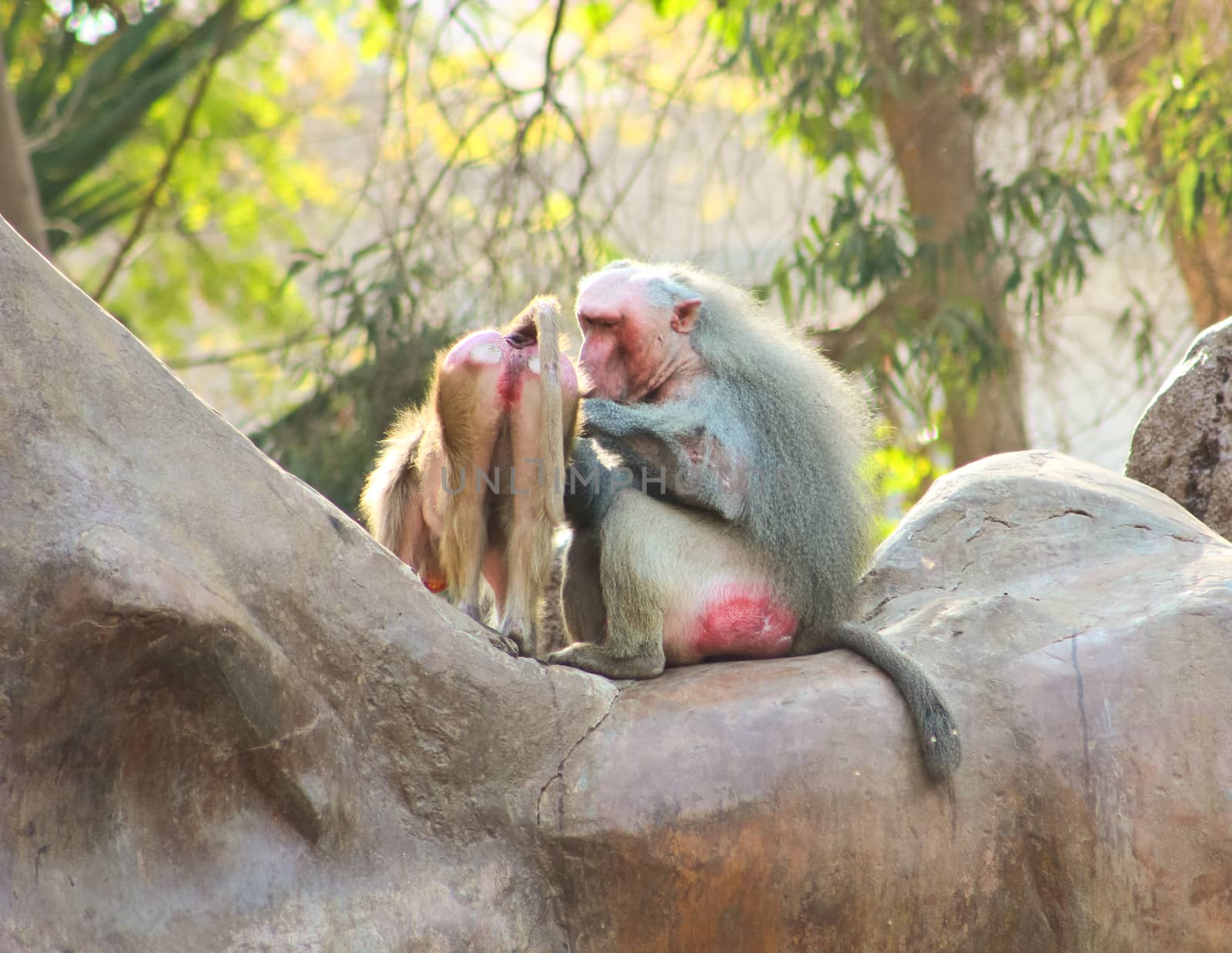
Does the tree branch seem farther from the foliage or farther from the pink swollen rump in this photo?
the pink swollen rump

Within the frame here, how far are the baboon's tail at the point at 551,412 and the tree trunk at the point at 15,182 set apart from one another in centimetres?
356

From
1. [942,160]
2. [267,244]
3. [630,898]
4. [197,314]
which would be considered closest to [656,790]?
[630,898]

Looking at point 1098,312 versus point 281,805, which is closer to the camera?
point 281,805

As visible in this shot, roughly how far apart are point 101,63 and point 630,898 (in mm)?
6117

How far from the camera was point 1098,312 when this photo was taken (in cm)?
840

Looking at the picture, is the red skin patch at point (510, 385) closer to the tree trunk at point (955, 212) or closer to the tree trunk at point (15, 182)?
the tree trunk at point (15, 182)

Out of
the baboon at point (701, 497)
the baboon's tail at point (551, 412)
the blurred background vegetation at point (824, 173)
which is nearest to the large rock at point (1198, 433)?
the baboon at point (701, 497)

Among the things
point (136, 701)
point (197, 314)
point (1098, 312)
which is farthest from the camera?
point (197, 314)

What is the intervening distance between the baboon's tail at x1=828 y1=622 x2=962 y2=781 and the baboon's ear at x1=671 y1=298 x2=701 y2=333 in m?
1.07

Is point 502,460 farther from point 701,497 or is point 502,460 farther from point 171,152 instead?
point 171,152

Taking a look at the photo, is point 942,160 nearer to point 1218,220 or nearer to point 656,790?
point 1218,220

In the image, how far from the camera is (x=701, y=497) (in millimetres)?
3793

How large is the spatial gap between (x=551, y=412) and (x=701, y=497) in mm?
631

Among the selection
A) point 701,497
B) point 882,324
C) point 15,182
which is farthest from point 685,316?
point 882,324
